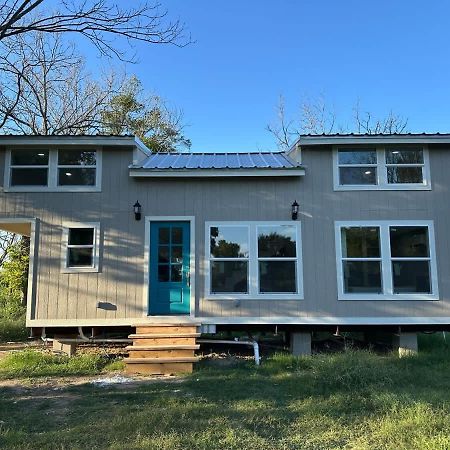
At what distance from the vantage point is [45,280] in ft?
26.2

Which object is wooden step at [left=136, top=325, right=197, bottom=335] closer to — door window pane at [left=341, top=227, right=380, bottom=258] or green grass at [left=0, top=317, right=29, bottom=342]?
door window pane at [left=341, top=227, right=380, bottom=258]

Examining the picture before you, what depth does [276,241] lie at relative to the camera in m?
8.11

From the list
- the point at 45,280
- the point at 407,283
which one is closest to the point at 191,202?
the point at 45,280

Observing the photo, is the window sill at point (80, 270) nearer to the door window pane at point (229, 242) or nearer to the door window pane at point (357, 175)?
the door window pane at point (229, 242)

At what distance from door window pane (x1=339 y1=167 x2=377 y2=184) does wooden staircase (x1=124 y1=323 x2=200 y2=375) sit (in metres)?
4.22

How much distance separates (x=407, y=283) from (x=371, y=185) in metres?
2.03

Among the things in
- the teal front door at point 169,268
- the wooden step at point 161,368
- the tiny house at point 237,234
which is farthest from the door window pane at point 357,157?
the wooden step at point 161,368

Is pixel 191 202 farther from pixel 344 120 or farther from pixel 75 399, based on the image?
pixel 344 120

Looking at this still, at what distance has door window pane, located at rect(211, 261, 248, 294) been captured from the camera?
7996 mm

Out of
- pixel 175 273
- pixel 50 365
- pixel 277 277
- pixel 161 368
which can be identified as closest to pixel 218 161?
pixel 175 273

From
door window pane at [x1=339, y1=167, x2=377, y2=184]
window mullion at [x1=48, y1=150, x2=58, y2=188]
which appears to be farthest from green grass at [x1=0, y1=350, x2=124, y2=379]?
door window pane at [x1=339, y1=167, x2=377, y2=184]

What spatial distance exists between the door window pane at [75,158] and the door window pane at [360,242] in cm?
524

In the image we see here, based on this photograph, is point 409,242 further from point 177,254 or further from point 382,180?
point 177,254

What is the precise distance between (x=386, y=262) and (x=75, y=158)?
6.52m
